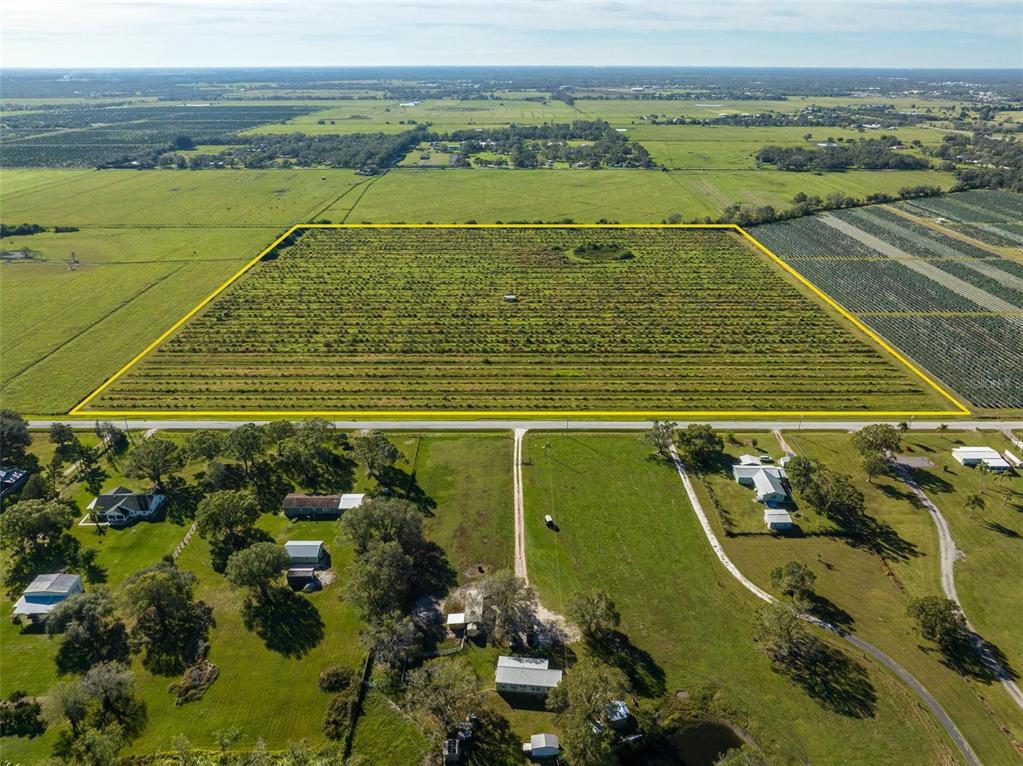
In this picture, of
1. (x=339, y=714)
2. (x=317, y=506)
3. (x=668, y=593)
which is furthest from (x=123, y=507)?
(x=668, y=593)

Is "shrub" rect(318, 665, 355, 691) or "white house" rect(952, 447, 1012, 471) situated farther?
"white house" rect(952, 447, 1012, 471)

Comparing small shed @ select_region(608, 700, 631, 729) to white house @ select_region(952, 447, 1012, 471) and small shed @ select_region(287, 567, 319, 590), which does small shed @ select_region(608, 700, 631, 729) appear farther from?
white house @ select_region(952, 447, 1012, 471)

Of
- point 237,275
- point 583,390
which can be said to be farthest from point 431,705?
point 237,275

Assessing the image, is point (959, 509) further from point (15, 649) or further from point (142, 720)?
point (15, 649)

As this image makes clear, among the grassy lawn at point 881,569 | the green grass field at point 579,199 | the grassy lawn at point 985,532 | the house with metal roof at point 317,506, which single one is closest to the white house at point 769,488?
the grassy lawn at point 881,569

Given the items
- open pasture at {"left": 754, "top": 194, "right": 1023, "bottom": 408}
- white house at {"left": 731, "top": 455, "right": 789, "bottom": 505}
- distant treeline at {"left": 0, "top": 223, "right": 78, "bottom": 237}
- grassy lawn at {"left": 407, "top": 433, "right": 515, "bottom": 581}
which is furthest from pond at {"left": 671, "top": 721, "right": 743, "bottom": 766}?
distant treeline at {"left": 0, "top": 223, "right": 78, "bottom": 237}

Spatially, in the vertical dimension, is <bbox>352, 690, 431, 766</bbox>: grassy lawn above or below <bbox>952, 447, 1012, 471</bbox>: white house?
below

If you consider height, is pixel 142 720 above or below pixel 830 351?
below
